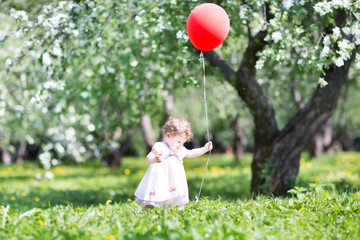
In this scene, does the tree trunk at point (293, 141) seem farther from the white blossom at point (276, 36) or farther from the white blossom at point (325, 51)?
the white blossom at point (276, 36)

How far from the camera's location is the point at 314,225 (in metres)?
3.86

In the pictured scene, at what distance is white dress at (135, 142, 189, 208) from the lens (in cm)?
477

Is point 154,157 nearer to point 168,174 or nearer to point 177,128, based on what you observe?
point 168,174

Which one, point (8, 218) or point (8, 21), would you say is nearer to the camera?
point (8, 218)

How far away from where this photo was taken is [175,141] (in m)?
4.94

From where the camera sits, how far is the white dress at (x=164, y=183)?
188 inches

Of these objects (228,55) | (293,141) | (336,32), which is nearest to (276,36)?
(336,32)

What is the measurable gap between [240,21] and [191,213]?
10.4ft

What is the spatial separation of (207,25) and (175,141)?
5.03ft

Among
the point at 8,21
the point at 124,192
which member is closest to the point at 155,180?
the point at 124,192

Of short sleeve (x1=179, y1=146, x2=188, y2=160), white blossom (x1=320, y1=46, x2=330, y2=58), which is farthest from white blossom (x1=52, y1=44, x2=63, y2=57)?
white blossom (x1=320, y1=46, x2=330, y2=58)

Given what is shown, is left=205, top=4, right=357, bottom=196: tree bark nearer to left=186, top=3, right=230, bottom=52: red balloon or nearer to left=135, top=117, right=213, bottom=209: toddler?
left=186, top=3, right=230, bottom=52: red balloon

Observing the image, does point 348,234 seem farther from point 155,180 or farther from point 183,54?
point 183,54

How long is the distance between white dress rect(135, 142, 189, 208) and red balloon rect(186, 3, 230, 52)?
4.83 feet
